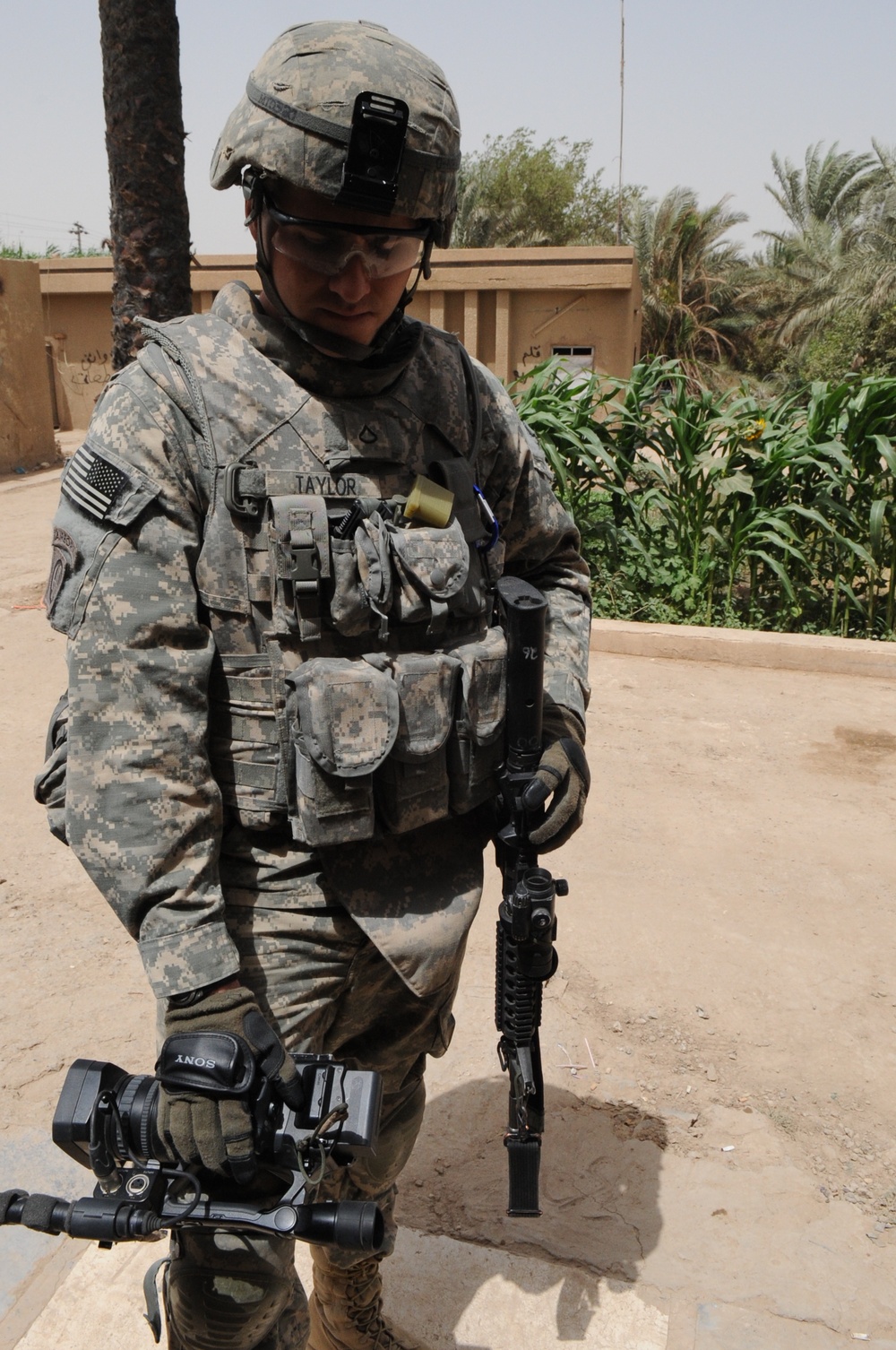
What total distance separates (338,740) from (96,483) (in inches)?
16.6

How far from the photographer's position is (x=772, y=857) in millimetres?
3523

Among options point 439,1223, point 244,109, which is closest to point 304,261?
point 244,109

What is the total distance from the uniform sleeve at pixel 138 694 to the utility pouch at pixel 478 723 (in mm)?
374

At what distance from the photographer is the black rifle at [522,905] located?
5.09 feet

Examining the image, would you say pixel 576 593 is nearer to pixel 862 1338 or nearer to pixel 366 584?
pixel 366 584

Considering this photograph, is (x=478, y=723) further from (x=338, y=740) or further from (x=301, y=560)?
(x=301, y=560)

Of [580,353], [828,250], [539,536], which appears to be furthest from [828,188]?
[539,536]

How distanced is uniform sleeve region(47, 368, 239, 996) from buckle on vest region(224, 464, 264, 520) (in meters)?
0.06

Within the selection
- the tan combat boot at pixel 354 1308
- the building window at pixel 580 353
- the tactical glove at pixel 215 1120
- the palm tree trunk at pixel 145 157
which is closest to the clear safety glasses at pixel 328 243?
the tactical glove at pixel 215 1120

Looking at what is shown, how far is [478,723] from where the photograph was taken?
1.51 metres

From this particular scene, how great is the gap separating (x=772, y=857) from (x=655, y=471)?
2809mm

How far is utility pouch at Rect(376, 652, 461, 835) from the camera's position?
1.42 m

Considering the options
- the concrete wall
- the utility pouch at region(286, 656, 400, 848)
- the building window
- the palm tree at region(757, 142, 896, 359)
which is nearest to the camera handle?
the utility pouch at region(286, 656, 400, 848)

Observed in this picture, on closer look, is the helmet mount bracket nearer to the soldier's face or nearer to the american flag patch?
the soldier's face
